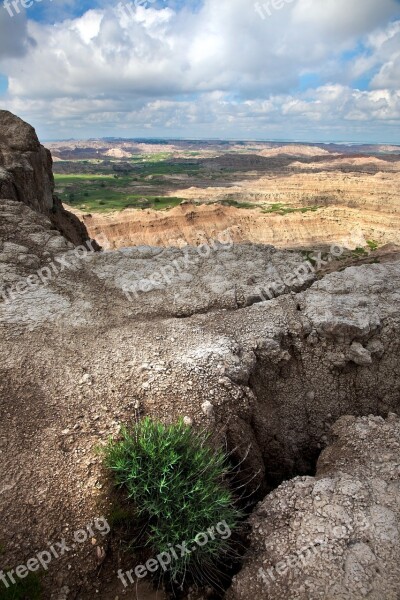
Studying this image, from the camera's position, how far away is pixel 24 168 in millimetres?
13086

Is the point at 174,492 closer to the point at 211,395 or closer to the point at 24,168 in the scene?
the point at 211,395

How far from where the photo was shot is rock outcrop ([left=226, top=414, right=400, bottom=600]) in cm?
506

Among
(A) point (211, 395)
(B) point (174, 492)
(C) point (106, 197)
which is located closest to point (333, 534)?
(B) point (174, 492)

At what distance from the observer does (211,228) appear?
62531mm

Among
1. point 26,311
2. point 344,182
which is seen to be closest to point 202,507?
point 26,311

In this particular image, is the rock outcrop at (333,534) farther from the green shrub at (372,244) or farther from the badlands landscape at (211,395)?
the green shrub at (372,244)

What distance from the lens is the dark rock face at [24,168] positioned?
490 inches

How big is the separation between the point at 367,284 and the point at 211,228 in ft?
177

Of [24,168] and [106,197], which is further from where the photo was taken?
[106,197]

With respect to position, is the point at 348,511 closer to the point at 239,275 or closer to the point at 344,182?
the point at 239,275

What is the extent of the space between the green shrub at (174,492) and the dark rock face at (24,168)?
9.33 m

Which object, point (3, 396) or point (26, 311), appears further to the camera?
point (26, 311)

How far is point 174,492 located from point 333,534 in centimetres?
237

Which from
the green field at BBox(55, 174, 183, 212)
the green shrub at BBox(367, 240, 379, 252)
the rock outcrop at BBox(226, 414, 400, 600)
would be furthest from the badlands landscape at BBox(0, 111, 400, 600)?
the green field at BBox(55, 174, 183, 212)
